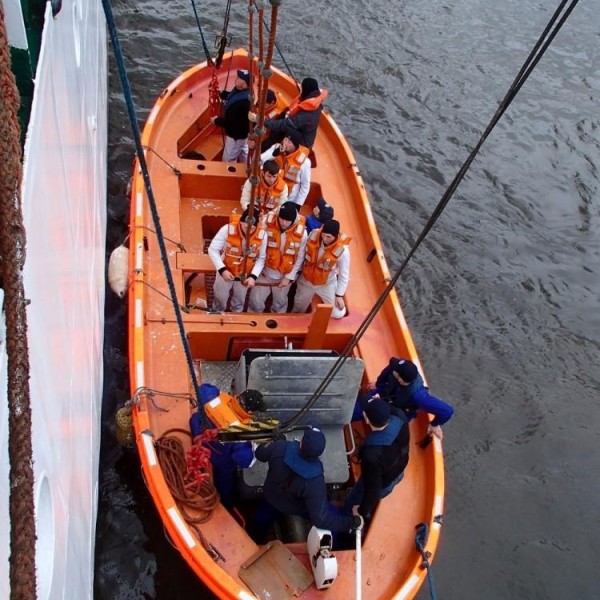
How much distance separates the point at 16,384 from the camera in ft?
5.14

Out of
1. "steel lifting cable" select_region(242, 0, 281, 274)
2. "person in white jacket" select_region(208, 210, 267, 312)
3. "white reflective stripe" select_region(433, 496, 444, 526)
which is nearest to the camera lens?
"steel lifting cable" select_region(242, 0, 281, 274)

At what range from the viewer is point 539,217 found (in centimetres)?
934

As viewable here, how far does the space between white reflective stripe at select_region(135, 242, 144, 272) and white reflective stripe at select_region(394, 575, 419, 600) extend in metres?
3.16

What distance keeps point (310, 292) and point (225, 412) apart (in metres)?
1.86

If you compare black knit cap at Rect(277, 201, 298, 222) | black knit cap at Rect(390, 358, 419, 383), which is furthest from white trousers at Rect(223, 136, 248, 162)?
black knit cap at Rect(390, 358, 419, 383)

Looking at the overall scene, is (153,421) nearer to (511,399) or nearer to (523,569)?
(523,569)

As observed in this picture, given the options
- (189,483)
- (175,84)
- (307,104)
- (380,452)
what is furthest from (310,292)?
(175,84)

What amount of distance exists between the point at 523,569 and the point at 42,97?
5.51m

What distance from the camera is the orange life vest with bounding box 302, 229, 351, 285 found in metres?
5.25

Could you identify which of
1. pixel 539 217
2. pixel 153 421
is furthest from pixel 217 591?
pixel 539 217

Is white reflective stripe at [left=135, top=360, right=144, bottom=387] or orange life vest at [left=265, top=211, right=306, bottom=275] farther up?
orange life vest at [left=265, top=211, right=306, bottom=275]

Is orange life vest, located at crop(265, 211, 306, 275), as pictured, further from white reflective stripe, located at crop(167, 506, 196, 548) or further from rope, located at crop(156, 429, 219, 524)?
white reflective stripe, located at crop(167, 506, 196, 548)

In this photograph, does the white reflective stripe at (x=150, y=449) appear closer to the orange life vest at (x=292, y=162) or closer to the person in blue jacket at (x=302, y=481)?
the person in blue jacket at (x=302, y=481)

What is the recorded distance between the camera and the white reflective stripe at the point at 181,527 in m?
4.05
